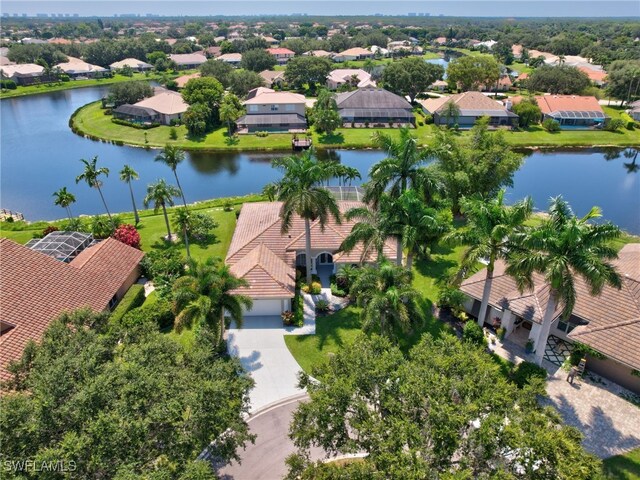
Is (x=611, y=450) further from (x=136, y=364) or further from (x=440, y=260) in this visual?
(x=136, y=364)

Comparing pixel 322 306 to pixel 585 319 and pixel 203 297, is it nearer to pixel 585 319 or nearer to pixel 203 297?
pixel 203 297

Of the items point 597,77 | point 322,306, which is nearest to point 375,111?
point 322,306

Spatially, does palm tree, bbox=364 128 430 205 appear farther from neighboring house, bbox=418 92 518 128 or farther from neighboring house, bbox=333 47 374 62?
neighboring house, bbox=333 47 374 62

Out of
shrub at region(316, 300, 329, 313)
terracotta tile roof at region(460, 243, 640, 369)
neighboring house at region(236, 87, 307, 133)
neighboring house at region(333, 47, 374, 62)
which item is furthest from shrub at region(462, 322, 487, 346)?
neighboring house at region(333, 47, 374, 62)

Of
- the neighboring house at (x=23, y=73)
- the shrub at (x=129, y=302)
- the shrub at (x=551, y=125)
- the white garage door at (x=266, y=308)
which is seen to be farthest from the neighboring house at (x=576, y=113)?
the neighboring house at (x=23, y=73)

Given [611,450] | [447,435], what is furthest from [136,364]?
[611,450]

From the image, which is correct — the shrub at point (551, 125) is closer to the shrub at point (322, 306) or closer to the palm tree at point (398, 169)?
the palm tree at point (398, 169)
